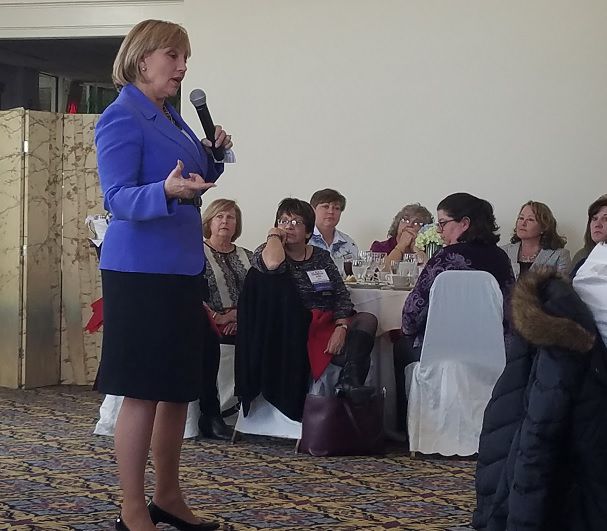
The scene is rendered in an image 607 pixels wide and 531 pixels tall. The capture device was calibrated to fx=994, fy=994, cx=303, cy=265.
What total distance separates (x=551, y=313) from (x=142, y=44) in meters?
1.27

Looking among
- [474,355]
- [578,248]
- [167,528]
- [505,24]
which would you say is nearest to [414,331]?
[474,355]

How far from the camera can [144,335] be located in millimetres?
2568

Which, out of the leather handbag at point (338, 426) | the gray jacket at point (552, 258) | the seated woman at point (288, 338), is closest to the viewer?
the leather handbag at point (338, 426)

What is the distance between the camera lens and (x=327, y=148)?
272 inches

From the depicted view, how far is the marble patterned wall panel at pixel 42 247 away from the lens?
6555 millimetres

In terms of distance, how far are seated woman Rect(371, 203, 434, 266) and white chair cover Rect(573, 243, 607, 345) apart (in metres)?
3.83

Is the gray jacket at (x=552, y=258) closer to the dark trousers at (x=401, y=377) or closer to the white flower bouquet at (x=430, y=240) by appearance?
the white flower bouquet at (x=430, y=240)

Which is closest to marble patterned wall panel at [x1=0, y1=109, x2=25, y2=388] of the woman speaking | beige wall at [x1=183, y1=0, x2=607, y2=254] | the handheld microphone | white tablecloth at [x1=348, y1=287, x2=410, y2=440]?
beige wall at [x1=183, y1=0, x2=607, y2=254]

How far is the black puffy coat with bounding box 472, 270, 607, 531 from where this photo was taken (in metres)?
1.94

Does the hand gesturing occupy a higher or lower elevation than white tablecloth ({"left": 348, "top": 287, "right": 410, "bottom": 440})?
higher

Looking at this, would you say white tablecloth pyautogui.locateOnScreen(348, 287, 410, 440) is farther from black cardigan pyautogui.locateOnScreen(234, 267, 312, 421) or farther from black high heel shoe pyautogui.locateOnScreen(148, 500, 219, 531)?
black high heel shoe pyautogui.locateOnScreen(148, 500, 219, 531)

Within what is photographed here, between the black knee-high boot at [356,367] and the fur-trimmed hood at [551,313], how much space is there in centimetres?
234

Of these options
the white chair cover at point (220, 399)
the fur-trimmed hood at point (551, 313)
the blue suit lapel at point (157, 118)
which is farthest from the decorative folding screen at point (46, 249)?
the fur-trimmed hood at point (551, 313)

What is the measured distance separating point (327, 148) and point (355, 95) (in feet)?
1.35
